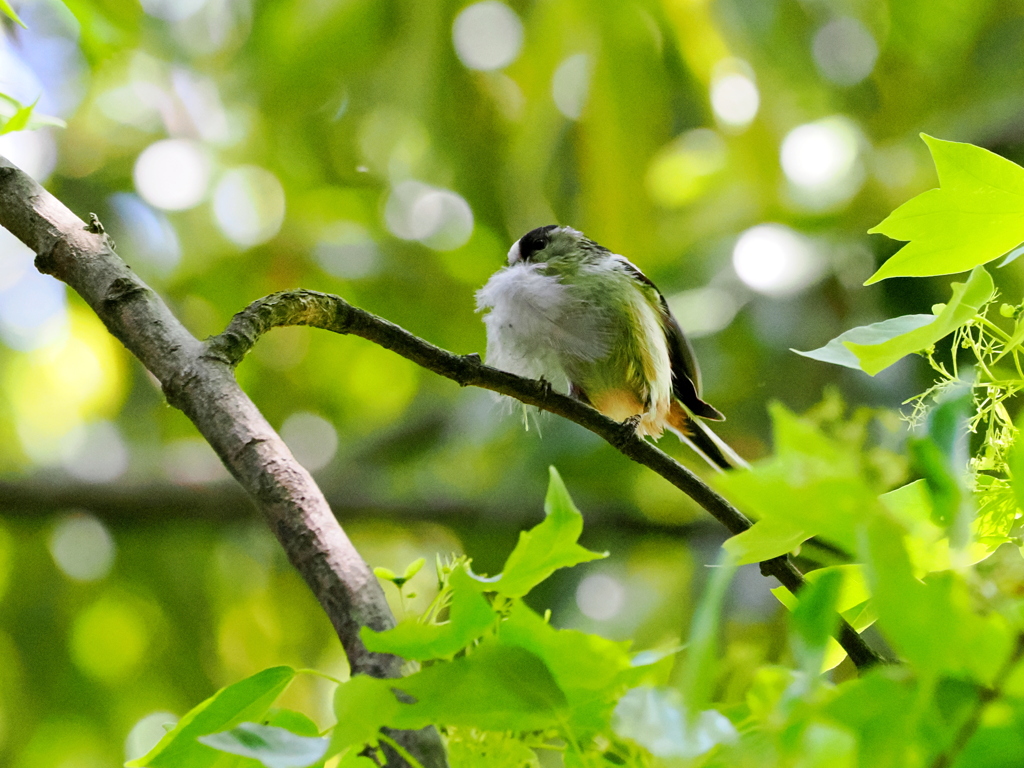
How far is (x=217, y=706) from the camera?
50cm

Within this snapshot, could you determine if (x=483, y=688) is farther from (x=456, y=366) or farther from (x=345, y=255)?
(x=345, y=255)

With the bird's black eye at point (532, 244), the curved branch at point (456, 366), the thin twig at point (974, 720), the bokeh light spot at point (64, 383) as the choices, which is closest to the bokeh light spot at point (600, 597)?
the bird's black eye at point (532, 244)

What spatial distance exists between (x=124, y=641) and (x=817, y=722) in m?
3.51

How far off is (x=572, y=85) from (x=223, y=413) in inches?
107

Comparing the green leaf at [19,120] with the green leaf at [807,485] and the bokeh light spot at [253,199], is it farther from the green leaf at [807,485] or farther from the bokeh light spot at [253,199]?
the bokeh light spot at [253,199]

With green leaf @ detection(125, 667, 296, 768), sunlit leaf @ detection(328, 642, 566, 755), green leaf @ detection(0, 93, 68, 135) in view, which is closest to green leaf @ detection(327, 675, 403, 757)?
sunlit leaf @ detection(328, 642, 566, 755)

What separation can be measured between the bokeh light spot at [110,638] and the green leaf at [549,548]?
10.7 feet

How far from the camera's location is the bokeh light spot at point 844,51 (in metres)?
3.34

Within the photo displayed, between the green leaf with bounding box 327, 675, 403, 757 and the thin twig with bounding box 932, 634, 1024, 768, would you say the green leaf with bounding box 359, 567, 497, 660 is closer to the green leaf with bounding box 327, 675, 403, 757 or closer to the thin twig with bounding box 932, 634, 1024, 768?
the green leaf with bounding box 327, 675, 403, 757

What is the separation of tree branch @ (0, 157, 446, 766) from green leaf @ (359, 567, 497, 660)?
5 cm

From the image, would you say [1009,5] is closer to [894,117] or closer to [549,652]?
[894,117]

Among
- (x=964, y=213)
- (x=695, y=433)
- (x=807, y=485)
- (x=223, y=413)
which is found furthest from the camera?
(x=695, y=433)

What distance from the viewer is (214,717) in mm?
500

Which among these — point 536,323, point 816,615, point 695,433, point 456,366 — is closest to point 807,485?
point 816,615
